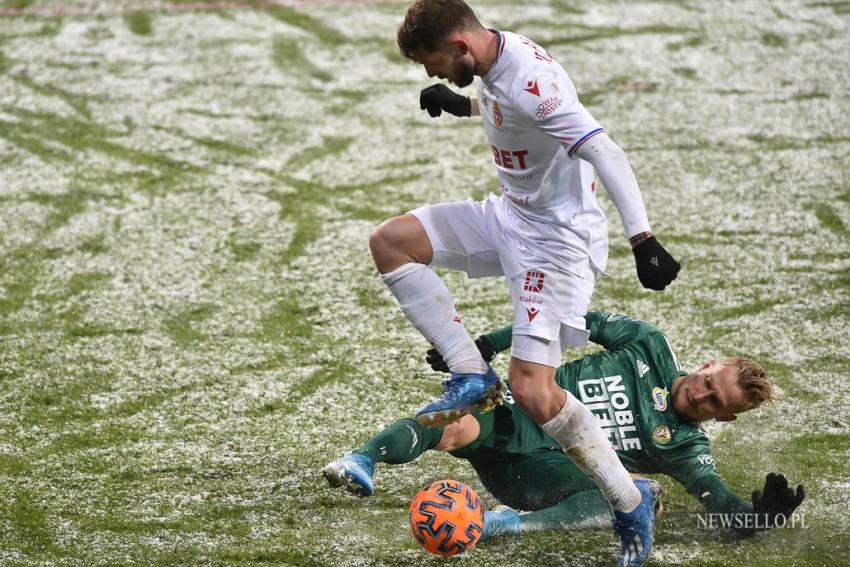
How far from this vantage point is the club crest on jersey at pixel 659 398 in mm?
4285

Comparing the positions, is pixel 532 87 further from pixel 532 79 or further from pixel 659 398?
pixel 659 398

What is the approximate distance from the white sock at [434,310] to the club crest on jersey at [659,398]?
76cm

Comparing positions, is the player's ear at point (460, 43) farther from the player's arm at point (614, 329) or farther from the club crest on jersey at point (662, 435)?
the club crest on jersey at point (662, 435)

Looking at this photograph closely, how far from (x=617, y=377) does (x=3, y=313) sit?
377cm

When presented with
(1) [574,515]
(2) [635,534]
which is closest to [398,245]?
(1) [574,515]

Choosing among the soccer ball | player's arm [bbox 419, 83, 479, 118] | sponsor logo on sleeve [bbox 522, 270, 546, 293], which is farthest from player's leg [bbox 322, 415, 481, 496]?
player's arm [bbox 419, 83, 479, 118]

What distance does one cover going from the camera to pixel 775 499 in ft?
12.8

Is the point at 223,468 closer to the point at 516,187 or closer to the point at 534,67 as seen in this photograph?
the point at 516,187

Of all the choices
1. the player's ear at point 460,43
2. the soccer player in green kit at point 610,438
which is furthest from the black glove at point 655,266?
the player's ear at point 460,43

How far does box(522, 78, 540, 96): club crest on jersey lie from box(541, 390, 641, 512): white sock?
1124mm

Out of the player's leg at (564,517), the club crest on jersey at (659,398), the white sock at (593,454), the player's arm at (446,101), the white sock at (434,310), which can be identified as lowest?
the player's leg at (564,517)

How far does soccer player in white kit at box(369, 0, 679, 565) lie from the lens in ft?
12.1

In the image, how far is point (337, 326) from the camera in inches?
239
